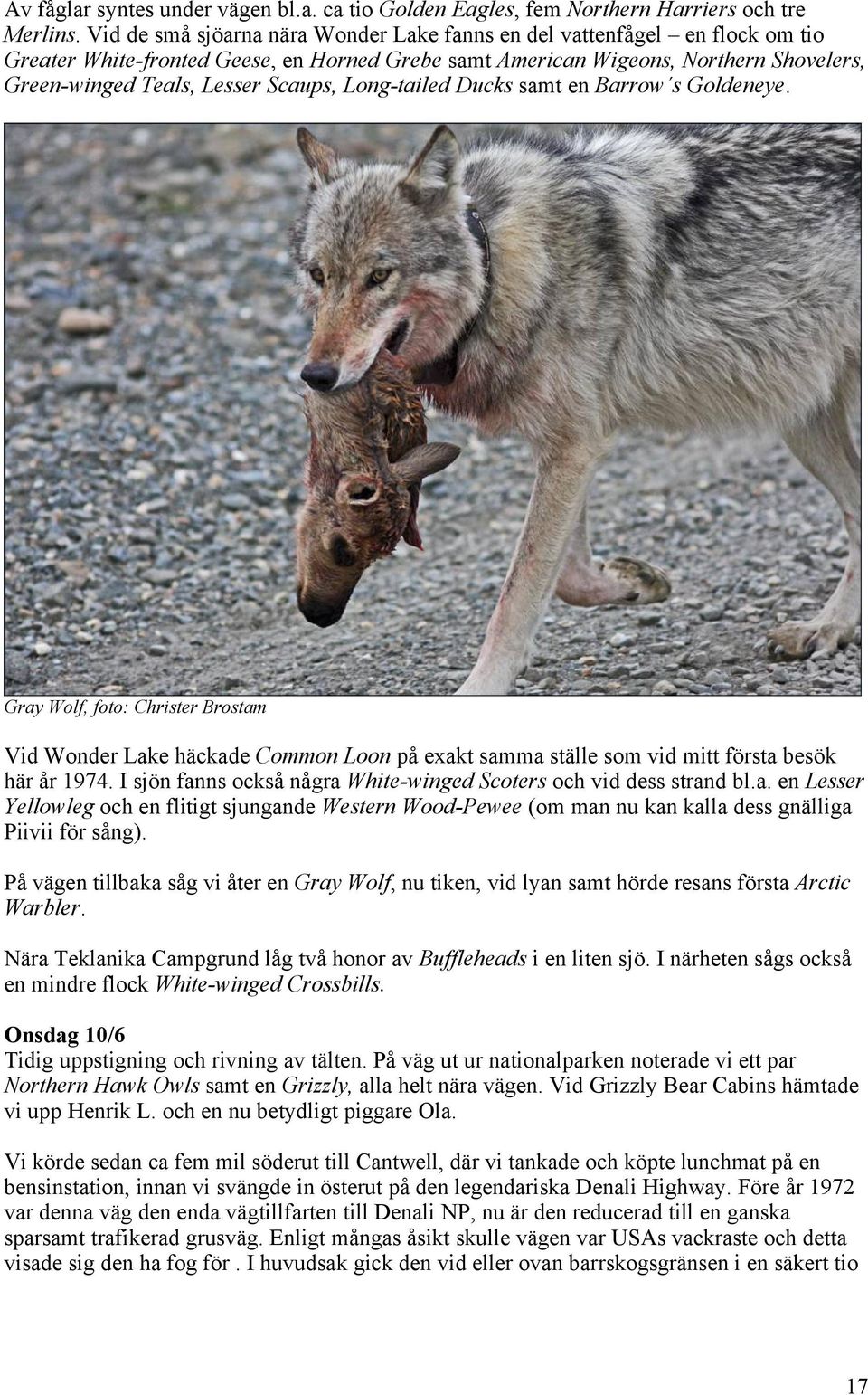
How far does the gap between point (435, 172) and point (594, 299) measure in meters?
0.81

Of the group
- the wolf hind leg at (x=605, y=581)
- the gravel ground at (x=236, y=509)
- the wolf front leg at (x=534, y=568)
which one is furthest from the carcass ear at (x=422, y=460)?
the gravel ground at (x=236, y=509)

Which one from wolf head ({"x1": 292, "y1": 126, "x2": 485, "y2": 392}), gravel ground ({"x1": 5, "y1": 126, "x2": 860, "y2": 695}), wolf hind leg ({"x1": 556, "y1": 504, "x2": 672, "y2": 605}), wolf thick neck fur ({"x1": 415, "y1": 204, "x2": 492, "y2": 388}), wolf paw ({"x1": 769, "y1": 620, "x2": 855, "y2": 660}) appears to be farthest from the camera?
gravel ground ({"x1": 5, "y1": 126, "x2": 860, "y2": 695})

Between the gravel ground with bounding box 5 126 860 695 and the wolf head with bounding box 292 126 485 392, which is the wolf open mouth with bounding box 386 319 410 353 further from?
the gravel ground with bounding box 5 126 860 695

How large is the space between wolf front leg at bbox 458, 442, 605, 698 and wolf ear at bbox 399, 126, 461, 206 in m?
1.05

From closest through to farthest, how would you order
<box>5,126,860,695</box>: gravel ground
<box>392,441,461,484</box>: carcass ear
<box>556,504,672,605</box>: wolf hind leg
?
<box>392,441,461,484</box>: carcass ear < <box>556,504,672,605</box>: wolf hind leg < <box>5,126,860,695</box>: gravel ground

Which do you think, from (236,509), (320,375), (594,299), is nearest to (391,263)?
(320,375)

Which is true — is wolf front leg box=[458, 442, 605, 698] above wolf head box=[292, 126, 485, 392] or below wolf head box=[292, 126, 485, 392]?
below

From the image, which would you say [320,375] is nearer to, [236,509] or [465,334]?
[465,334]

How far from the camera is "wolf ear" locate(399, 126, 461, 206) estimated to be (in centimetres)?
526

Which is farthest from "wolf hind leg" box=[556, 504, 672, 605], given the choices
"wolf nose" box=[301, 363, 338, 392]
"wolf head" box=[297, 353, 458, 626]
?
"wolf nose" box=[301, 363, 338, 392]

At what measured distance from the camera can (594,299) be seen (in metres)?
5.76

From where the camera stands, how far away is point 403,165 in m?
5.50
